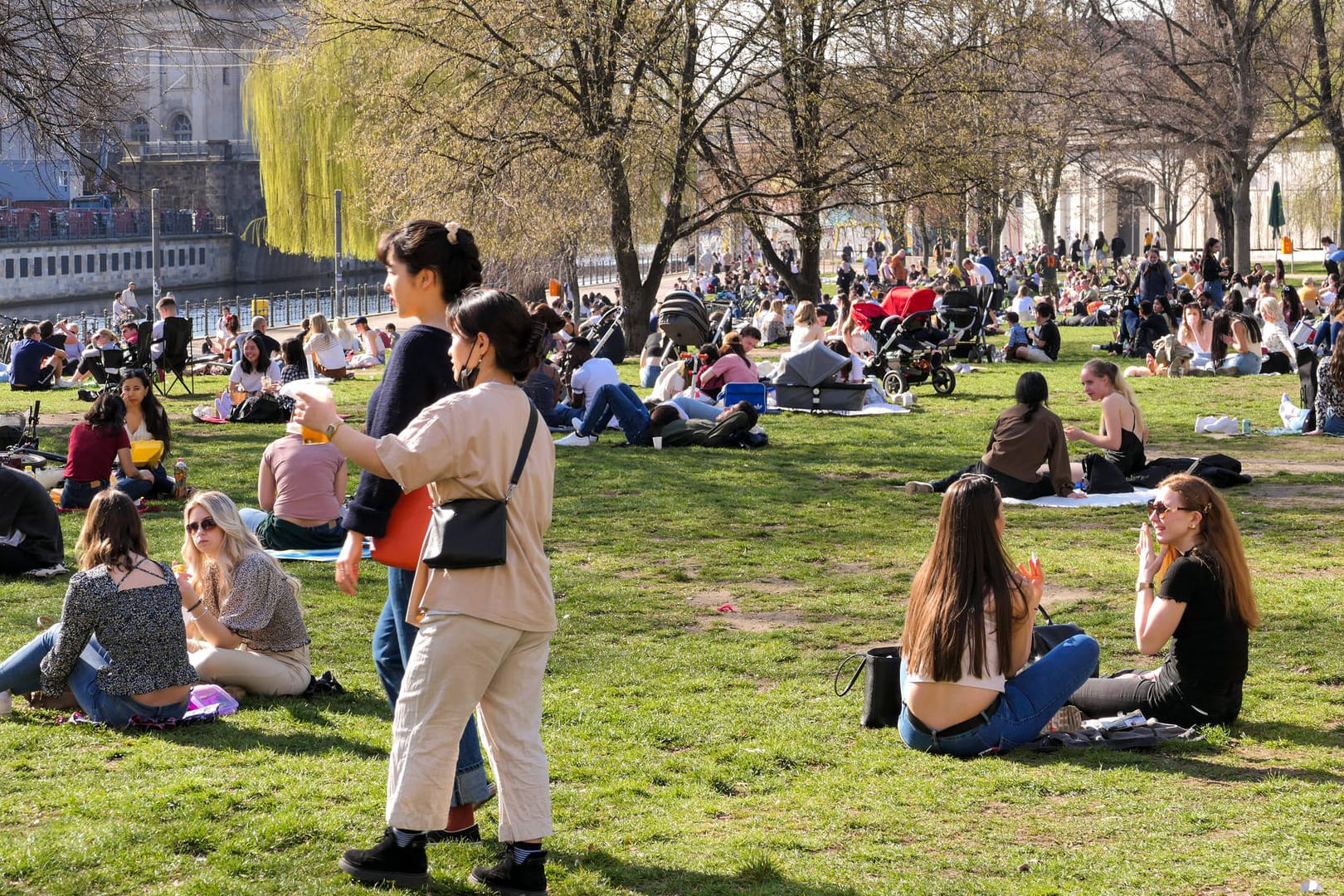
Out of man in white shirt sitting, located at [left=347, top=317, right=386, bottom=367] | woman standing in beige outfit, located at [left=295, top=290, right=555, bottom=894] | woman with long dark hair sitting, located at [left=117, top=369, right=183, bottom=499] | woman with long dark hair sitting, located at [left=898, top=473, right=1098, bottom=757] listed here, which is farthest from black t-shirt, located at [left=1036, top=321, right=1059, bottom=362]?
woman standing in beige outfit, located at [left=295, top=290, right=555, bottom=894]

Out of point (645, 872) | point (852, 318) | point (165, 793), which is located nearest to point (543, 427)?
point (645, 872)

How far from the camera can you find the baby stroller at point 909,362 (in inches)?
800

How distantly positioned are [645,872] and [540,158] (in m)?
20.0

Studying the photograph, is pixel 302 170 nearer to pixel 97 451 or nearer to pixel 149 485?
pixel 149 485

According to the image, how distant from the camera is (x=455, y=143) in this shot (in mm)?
23266

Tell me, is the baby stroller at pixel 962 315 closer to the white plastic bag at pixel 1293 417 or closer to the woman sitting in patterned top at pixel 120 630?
the white plastic bag at pixel 1293 417

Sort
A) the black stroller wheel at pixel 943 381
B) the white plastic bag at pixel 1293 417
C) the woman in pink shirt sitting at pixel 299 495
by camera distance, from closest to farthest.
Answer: the woman in pink shirt sitting at pixel 299 495 → the white plastic bag at pixel 1293 417 → the black stroller wheel at pixel 943 381

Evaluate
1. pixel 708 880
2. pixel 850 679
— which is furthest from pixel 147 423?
pixel 708 880

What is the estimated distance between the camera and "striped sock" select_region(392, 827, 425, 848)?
14.1ft

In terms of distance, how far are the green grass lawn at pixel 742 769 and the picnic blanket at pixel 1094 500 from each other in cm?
107

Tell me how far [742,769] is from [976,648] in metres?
0.99

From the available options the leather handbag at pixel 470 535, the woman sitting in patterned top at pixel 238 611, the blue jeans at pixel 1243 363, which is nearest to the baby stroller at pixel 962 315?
the blue jeans at pixel 1243 363

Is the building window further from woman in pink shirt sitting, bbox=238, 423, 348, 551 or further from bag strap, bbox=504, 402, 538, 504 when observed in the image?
bag strap, bbox=504, 402, 538, 504

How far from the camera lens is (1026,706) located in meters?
5.89
